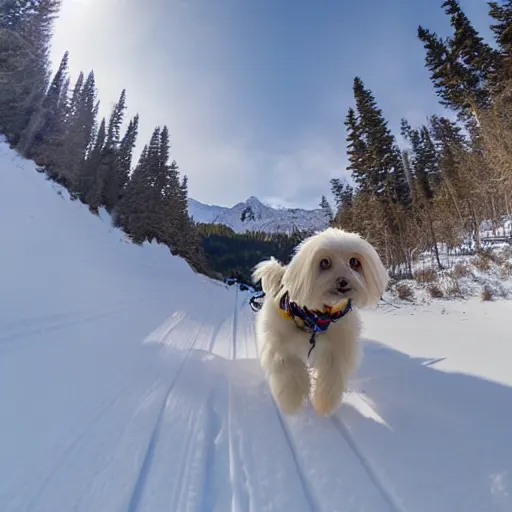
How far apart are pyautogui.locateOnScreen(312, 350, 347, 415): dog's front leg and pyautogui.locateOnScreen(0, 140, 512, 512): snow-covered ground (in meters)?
0.13

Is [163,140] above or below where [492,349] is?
above

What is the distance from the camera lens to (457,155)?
2552 cm

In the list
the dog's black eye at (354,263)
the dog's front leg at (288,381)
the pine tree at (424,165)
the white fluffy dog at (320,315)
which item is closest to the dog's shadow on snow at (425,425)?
the dog's front leg at (288,381)

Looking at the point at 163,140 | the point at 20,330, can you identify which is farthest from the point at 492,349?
the point at 163,140

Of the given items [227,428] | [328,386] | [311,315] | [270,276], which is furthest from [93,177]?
[328,386]

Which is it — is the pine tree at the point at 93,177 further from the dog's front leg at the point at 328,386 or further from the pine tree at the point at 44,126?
the dog's front leg at the point at 328,386

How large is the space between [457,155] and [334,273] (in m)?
28.7

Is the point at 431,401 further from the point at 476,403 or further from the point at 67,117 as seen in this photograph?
the point at 67,117

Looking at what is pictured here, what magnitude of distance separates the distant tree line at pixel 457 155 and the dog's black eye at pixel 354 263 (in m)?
14.5

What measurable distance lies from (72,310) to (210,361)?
323 cm

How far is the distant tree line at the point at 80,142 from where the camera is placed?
24.8 m

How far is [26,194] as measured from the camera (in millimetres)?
13539

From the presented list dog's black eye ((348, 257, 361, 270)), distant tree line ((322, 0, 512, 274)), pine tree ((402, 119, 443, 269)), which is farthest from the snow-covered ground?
pine tree ((402, 119, 443, 269))

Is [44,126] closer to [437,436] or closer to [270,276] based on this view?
[270,276]
